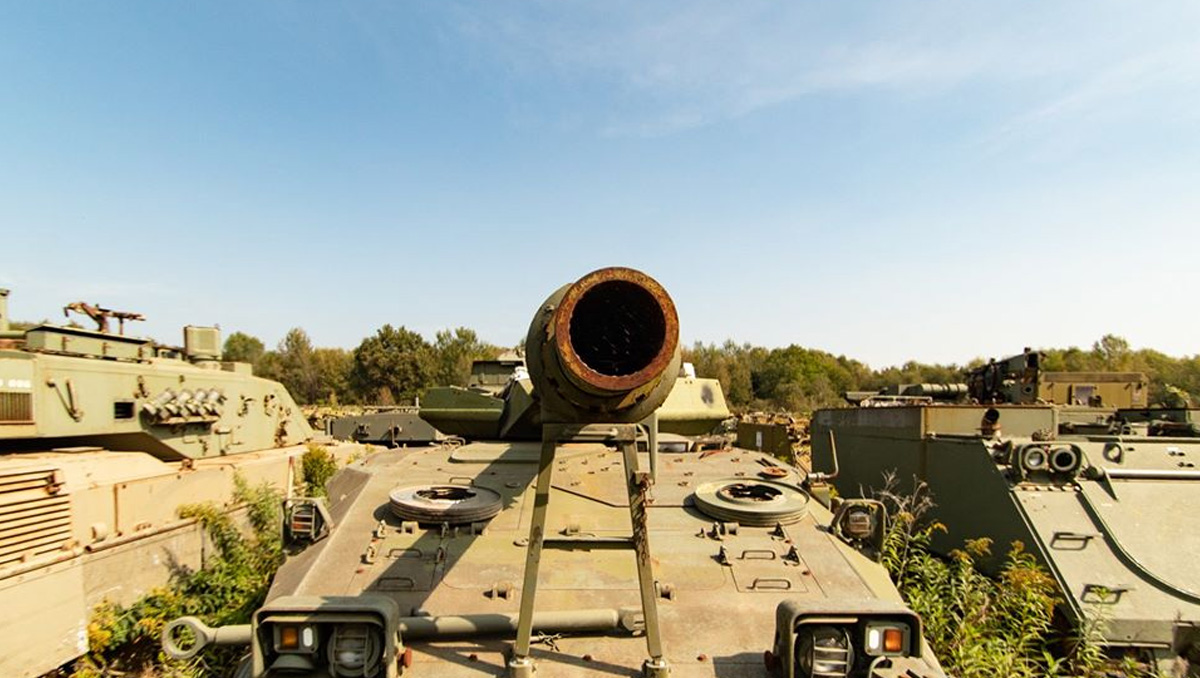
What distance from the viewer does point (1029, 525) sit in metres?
6.19

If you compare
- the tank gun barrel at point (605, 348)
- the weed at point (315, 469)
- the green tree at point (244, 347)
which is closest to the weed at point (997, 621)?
the tank gun barrel at point (605, 348)

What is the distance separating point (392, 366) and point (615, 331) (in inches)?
2021

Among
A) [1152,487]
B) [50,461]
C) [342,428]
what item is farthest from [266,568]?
[342,428]

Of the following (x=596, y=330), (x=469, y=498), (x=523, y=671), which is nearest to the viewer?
(x=596, y=330)

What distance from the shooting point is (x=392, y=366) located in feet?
171

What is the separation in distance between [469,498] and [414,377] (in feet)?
158

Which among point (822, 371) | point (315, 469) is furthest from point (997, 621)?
point (822, 371)

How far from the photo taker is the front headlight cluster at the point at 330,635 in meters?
3.34

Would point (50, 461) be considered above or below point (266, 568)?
above

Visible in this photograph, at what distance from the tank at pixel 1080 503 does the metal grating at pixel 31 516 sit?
703cm

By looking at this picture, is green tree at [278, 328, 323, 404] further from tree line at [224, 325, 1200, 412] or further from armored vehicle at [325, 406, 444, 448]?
armored vehicle at [325, 406, 444, 448]

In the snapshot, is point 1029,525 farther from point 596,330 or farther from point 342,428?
point 342,428

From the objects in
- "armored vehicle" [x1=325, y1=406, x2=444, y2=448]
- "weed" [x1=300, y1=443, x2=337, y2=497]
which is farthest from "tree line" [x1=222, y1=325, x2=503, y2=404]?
"weed" [x1=300, y1=443, x2=337, y2=497]

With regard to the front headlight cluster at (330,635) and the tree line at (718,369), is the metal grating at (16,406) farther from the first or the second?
the tree line at (718,369)
